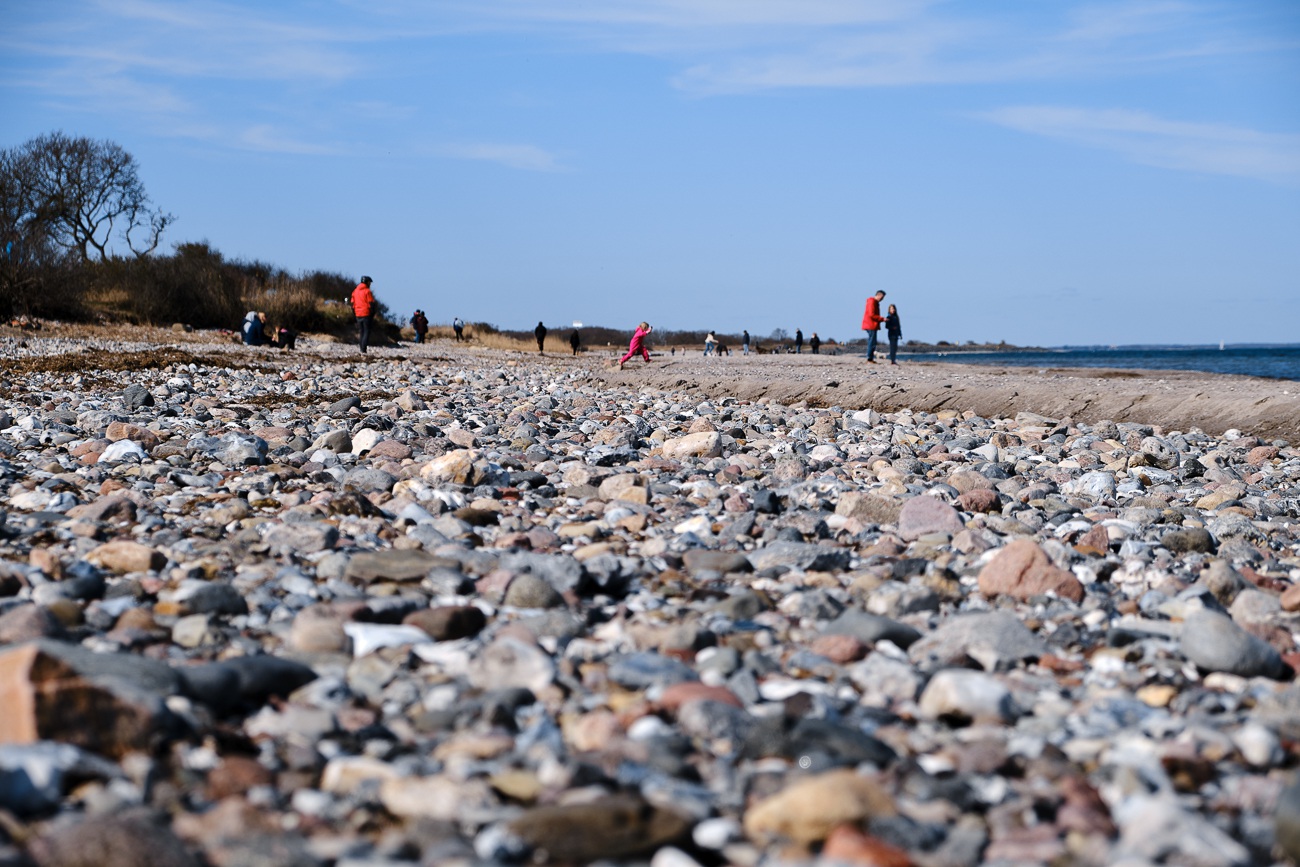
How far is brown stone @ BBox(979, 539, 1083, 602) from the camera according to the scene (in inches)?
121

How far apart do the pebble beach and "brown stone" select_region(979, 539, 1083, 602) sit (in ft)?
0.04

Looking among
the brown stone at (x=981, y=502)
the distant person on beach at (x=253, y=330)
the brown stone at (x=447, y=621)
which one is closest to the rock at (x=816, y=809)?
the brown stone at (x=447, y=621)

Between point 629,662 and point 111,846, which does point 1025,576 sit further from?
point 111,846

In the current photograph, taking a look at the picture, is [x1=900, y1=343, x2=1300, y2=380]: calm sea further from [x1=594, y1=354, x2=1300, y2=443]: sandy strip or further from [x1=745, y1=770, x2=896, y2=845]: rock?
[x1=745, y1=770, x2=896, y2=845]: rock

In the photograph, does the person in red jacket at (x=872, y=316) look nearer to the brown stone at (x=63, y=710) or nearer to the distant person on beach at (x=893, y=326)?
the distant person on beach at (x=893, y=326)

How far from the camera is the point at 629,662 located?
2369mm

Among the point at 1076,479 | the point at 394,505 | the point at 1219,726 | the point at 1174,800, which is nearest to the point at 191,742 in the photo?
the point at 1174,800

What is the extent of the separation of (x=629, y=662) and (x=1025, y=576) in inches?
53.7

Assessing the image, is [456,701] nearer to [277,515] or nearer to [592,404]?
[277,515]

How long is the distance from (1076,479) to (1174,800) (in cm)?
369

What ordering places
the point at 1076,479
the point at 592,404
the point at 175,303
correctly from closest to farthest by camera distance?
the point at 1076,479, the point at 592,404, the point at 175,303

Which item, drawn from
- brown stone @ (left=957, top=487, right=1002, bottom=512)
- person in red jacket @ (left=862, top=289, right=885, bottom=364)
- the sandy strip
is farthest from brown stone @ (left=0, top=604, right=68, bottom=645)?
person in red jacket @ (left=862, top=289, right=885, bottom=364)

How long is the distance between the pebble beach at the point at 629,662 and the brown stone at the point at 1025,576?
12 mm

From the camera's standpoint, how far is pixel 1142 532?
3928 mm
